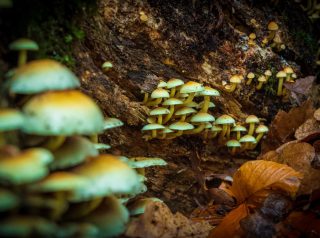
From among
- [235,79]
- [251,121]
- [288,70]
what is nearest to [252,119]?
[251,121]

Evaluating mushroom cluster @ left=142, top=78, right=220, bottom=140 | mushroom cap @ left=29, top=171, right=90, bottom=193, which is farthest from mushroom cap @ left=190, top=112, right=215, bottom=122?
mushroom cap @ left=29, top=171, right=90, bottom=193

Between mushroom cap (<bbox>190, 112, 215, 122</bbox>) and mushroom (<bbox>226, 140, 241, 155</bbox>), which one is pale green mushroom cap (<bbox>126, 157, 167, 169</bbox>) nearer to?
mushroom cap (<bbox>190, 112, 215, 122</bbox>)

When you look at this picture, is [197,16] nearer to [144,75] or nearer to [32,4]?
[144,75]

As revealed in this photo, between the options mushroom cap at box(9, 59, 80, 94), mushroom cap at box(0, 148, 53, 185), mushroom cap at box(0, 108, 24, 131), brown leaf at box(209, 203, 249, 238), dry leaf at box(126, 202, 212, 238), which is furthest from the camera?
brown leaf at box(209, 203, 249, 238)

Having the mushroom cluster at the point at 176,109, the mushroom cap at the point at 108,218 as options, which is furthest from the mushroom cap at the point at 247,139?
the mushroom cap at the point at 108,218

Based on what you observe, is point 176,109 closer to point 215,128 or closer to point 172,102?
point 172,102

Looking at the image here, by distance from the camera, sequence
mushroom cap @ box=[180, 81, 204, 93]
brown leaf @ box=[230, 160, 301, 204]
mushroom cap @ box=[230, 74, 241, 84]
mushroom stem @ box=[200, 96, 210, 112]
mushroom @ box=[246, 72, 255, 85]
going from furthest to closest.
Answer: mushroom @ box=[246, 72, 255, 85] < mushroom cap @ box=[230, 74, 241, 84] < mushroom stem @ box=[200, 96, 210, 112] < mushroom cap @ box=[180, 81, 204, 93] < brown leaf @ box=[230, 160, 301, 204]
